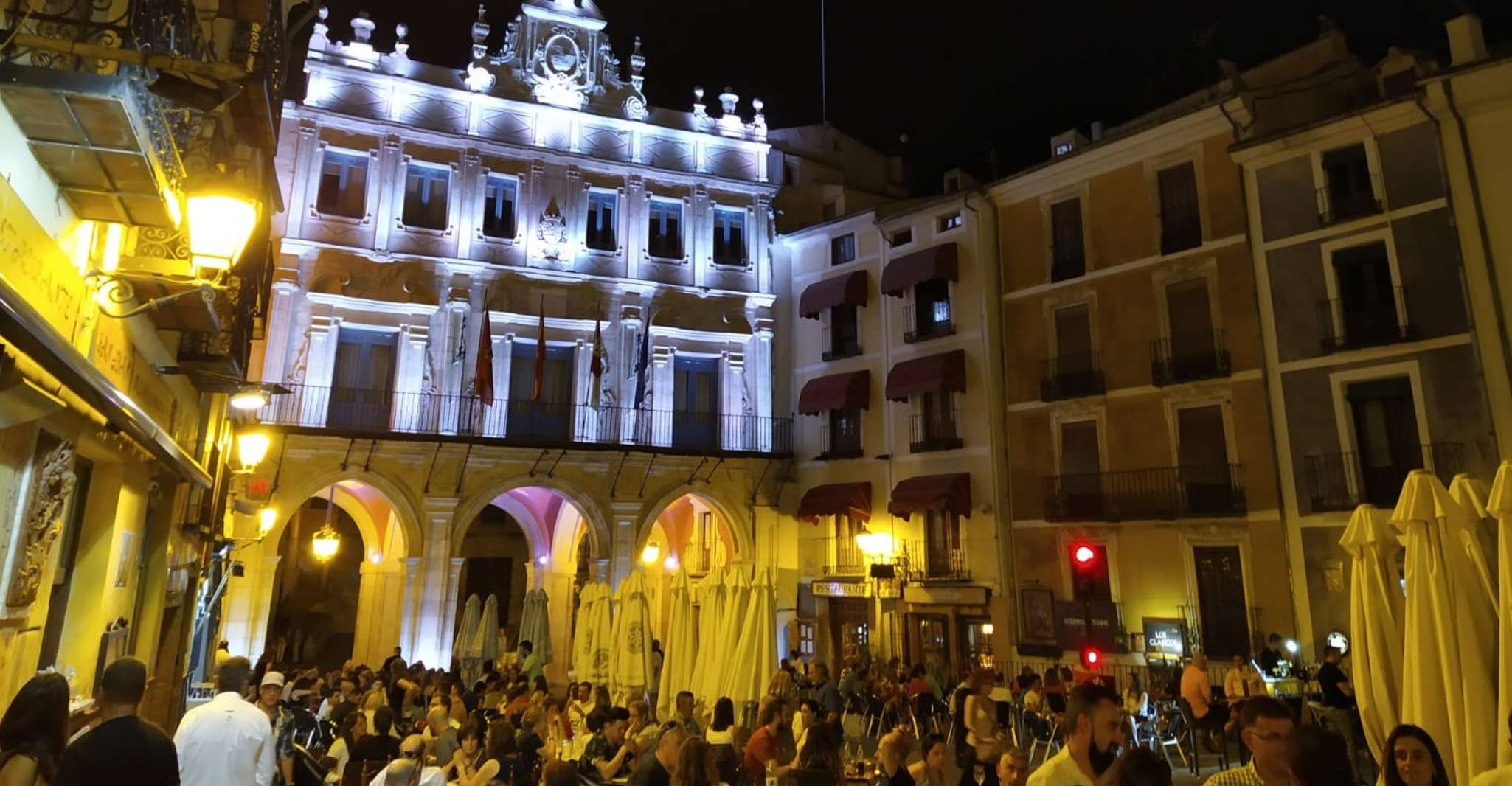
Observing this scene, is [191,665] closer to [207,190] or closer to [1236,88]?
[207,190]

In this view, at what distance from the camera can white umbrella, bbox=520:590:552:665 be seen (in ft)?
58.3

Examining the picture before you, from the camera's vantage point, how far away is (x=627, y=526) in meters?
22.1

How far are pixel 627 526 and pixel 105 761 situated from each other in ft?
61.4

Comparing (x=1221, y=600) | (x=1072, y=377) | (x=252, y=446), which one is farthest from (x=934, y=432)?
(x=252, y=446)

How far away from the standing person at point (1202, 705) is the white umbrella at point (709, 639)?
626cm

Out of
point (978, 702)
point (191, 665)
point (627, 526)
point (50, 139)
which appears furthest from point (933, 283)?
point (50, 139)

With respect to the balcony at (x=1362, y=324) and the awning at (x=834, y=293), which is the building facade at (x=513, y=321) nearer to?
the awning at (x=834, y=293)

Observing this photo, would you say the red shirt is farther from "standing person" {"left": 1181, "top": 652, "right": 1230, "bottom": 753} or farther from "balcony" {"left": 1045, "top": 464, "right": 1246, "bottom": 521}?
"balcony" {"left": 1045, "top": 464, "right": 1246, "bottom": 521}

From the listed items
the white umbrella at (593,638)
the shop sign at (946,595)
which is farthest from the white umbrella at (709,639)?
the shop sign at (946,595)

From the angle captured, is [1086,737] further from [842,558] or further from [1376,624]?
[842,558]

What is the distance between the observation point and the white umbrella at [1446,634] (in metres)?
6.02

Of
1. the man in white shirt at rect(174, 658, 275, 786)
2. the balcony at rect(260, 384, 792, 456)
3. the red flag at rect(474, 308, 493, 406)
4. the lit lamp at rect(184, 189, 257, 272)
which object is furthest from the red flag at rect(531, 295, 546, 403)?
the man in white shirt at rect(174, 658, 275, 786)

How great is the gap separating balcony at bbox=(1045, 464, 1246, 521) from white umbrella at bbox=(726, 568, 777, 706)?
32.0 ft

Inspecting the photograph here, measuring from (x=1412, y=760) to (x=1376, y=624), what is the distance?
378 centimetres
